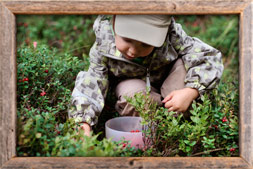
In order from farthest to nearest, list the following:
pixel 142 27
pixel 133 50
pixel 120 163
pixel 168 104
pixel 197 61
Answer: pixel 197 61 < pixel 168 104 < pixel 133 50 < pixel 142 27 < pixel 120 163

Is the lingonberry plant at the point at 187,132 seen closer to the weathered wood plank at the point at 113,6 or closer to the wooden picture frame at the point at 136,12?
the wooden picture frame at the point at 136,12

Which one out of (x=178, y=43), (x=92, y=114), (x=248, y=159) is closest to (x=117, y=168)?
(x=92, y=114)

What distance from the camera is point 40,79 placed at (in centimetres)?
187

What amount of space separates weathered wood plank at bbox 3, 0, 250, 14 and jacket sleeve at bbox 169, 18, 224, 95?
55cm

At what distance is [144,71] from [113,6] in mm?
763

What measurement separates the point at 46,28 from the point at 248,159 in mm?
3323

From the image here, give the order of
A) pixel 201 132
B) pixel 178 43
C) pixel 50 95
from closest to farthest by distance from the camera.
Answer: pixel 201 132, pixel 50 95, pixel 178 43

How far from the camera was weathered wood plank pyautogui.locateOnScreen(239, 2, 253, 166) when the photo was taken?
1415mm

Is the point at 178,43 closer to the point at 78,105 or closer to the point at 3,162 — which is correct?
the point at 78,105

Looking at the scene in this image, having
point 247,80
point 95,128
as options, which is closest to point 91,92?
point 95,128

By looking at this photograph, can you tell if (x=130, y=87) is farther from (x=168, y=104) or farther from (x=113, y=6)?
(x=113, y=6)

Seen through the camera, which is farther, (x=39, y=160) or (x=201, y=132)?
(x=201, y=132)

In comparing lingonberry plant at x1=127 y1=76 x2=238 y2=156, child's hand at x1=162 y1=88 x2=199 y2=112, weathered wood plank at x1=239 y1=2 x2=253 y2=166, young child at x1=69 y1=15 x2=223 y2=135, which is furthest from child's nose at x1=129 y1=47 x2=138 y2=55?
weathered wood plank at x1=239 y1=2 x2=253 y2=166

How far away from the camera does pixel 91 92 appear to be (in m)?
1.90
